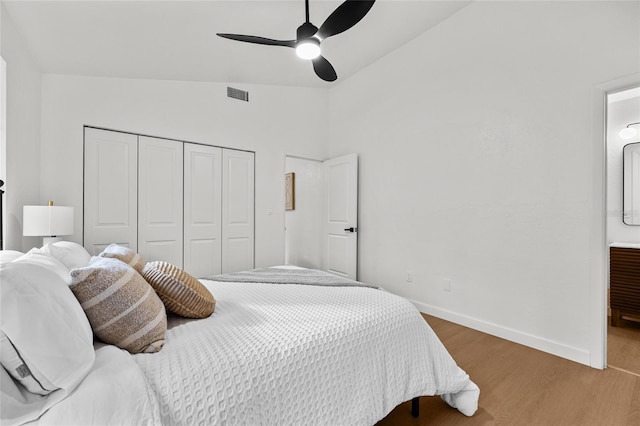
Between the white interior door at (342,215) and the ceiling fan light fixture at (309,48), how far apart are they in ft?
6.66

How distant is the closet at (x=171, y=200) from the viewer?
3078mm

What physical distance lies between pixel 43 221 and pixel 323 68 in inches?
96.4

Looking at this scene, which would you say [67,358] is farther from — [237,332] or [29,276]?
[237,332]

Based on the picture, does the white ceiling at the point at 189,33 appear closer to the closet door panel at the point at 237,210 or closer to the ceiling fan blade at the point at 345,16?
the ceiling fan blade at the point at 345,16

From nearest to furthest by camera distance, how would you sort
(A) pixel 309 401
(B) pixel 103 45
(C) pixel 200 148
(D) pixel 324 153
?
(A) pixel 309 401, (B) pixel 103 45, (C) pixel 200 148, (D) pixel 324 153

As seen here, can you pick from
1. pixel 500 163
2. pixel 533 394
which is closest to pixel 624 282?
pixel 500 163

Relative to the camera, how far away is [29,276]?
32.4 inches

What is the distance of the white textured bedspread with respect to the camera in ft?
3.15

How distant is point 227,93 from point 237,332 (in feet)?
11.1

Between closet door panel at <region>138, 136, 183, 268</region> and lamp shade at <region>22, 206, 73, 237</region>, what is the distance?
3.16ft

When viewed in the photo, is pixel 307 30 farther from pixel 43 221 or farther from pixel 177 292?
pixel 43 221

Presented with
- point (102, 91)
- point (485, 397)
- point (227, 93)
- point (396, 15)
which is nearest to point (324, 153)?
point (227, 93)

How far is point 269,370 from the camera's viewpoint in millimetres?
1065

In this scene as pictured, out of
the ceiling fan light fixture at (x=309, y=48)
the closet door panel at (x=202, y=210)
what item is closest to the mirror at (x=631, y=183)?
the ceiling fan light fixture at (x=309, y=48)
